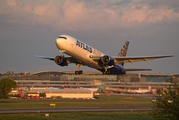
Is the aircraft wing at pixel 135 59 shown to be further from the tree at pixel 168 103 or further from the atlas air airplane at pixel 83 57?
the tree at pixel 168 103

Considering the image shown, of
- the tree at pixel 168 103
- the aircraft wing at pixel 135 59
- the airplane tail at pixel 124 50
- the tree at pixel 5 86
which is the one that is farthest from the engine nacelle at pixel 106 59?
the tree at pixel 5 86

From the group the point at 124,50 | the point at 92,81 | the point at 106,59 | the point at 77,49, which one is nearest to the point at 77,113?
the point at 77,49

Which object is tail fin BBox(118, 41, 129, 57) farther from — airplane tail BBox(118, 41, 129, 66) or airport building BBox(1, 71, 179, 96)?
airport building BBox(1, 71, 179, 96)

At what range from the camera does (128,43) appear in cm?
9906

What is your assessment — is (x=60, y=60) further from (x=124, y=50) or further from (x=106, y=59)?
(x=124, y=50)

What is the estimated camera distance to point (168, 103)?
30.2 metres

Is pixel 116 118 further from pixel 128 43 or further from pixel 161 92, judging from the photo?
pixel 128 43

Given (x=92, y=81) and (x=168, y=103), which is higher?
(x=92, y=81)

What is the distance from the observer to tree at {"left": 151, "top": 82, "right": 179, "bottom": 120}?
29.9 metres

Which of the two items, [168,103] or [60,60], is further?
[60,60]

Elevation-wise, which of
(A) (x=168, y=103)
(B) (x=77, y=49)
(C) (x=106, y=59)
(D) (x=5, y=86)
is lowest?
(A) (x=168, y=103)

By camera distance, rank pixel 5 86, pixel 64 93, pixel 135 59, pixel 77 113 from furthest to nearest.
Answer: pixel 5 86 < pixel 64 93 < pixel 135 59 < pixel 77 113

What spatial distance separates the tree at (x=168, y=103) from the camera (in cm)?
2991

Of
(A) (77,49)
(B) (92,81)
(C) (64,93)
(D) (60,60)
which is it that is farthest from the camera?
(B) (92,81)
